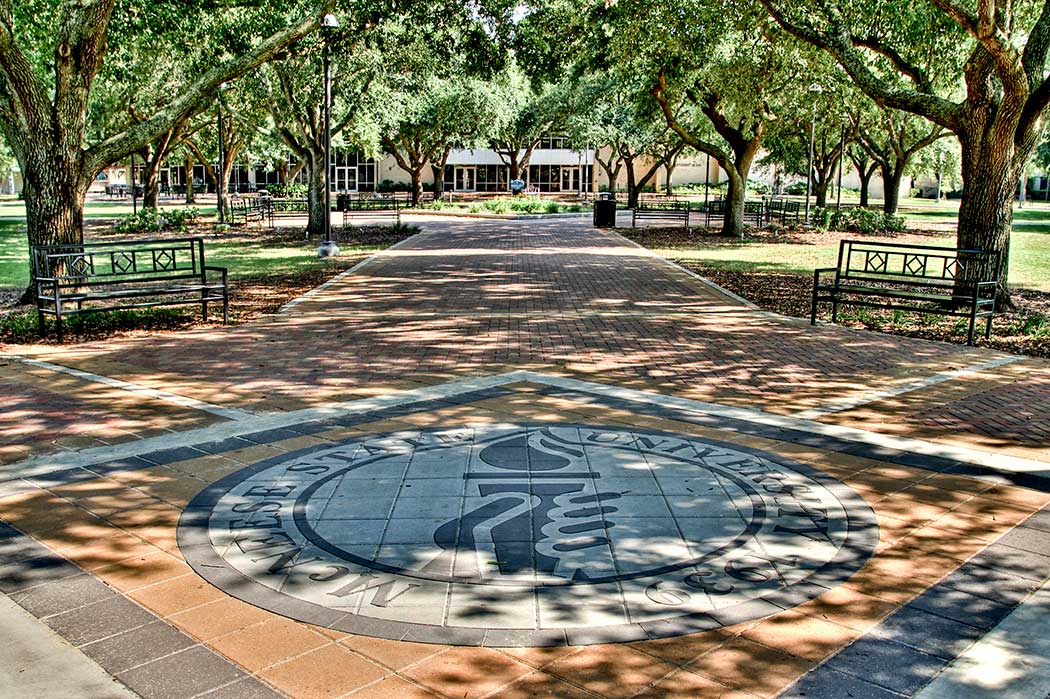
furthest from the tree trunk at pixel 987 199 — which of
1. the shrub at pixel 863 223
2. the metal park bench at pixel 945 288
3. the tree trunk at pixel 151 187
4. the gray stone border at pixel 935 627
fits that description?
the tree trunk at pixel 151 187

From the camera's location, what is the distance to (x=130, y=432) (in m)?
6.69

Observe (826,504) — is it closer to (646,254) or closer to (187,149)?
(646,254)

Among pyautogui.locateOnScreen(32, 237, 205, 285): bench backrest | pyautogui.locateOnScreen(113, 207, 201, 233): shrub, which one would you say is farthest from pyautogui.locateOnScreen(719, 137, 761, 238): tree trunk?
pyautogui.locateOnScreen(32, 237, 205, 285): bench backrest

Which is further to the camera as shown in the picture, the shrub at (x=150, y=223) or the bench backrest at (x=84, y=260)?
the shrub at (x=150, y=223)

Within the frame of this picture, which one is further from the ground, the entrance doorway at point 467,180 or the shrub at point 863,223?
the entrance doorway at point 467,180

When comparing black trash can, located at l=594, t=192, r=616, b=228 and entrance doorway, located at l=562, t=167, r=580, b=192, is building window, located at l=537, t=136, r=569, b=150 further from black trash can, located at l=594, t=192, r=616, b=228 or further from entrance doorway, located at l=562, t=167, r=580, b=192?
black trash can, located at l=594, t=192, r=616, b=228

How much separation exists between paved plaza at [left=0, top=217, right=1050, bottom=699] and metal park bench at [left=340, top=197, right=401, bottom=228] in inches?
1154

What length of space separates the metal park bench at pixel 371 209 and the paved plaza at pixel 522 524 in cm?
2932

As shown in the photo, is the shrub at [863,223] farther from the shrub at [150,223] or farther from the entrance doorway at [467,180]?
the entrance doorway at [467,180]

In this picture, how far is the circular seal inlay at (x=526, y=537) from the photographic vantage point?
397 cm

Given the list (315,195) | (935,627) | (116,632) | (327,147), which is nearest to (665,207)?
(315,195)

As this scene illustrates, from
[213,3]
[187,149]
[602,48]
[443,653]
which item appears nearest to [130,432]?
[443,653]

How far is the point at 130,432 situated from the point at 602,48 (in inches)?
619

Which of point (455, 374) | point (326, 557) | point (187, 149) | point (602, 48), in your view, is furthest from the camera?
point (187, 149)
